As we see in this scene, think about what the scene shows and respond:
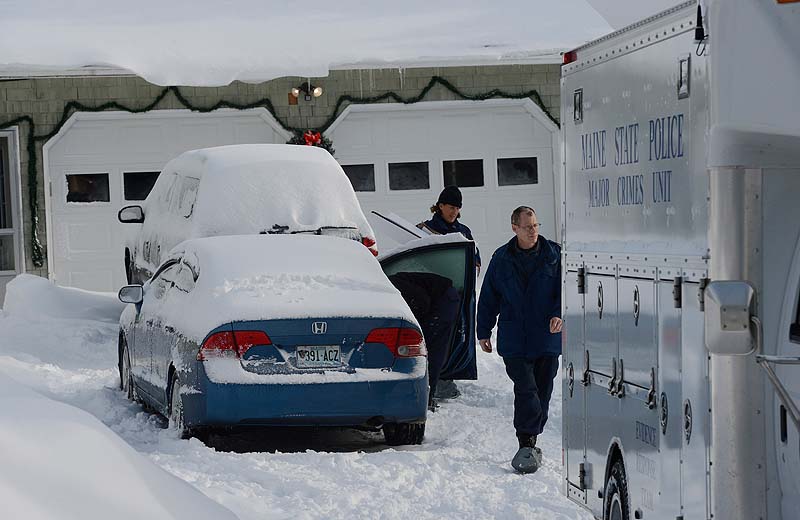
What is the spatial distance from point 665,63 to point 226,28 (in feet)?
51.3

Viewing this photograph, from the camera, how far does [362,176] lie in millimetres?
20969

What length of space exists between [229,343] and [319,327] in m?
0.59

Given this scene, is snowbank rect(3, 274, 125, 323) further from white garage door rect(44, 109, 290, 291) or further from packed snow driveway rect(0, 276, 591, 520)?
white garage door rect(44, 109, 290, 291)

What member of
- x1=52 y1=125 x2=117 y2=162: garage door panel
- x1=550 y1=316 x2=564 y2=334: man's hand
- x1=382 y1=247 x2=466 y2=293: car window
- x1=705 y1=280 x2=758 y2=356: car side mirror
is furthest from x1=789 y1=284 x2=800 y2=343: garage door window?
x1=52 y1=125 x2=117 y2=162: garage door panel

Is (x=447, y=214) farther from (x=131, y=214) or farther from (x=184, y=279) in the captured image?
(x=131, y=214)

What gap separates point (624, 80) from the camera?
6680mm

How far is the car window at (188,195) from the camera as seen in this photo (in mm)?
13645

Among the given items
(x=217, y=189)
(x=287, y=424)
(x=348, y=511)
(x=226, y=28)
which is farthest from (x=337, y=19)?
(x=348, y=511)

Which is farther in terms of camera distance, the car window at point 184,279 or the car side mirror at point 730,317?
the car window at point 184,279

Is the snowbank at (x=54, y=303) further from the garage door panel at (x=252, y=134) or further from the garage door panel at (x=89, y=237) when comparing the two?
the garage door panel at (x=252, y=134)

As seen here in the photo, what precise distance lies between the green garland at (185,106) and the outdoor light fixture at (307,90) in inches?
15.5

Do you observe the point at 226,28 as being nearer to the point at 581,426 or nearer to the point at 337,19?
the point at 337,19

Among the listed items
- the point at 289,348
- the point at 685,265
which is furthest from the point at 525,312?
the point at 685,265

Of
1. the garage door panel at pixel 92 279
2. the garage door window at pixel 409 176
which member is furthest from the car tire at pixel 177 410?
the garage door window at pixel 409 176
